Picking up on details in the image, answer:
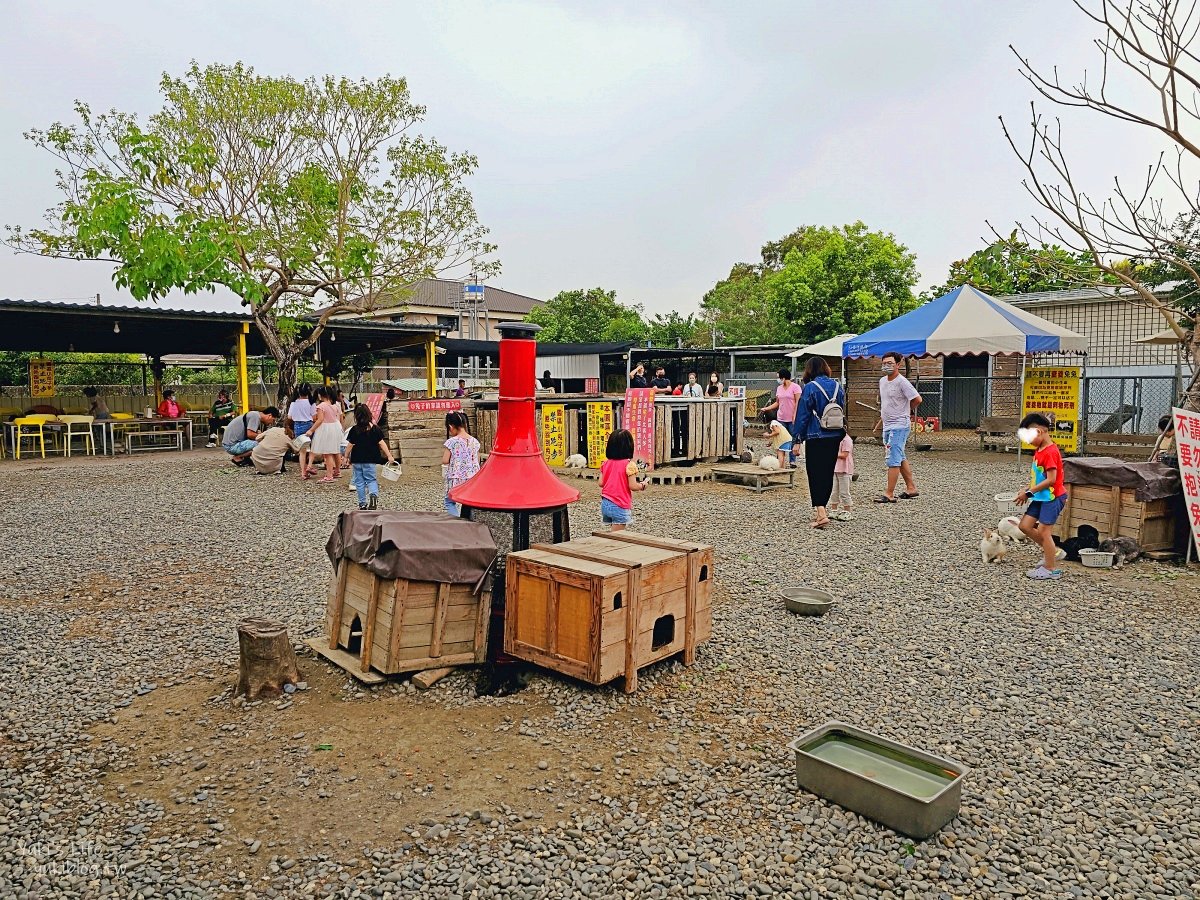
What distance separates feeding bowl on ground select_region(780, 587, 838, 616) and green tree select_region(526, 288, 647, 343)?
33.3 meters

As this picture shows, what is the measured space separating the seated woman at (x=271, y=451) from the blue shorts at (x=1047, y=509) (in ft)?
38.6

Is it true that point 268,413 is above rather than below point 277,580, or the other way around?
above

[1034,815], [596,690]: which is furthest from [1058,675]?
[596,690]

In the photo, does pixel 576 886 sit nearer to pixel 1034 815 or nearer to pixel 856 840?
pixel 856 840

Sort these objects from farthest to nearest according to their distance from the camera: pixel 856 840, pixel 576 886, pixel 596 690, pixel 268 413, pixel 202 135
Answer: pixel 202 135
pixel 268 413
pixel 596 690
pixel 856 840
pixel 576 886

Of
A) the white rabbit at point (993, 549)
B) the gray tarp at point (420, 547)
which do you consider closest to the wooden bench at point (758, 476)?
the white rabbit at point (993, 549)

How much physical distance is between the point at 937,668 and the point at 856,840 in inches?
80.3

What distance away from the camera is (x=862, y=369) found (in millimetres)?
21125

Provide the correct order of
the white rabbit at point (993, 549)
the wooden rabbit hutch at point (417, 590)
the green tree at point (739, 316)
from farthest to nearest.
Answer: the green tree at point (739, 316)
the white rabbit at point (993, 549)
the wooden rabbit hutch at point (417, 590)

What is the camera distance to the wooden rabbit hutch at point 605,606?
13.3 feet

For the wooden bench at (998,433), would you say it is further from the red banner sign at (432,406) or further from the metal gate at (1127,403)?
the red banner sign at (432,406)

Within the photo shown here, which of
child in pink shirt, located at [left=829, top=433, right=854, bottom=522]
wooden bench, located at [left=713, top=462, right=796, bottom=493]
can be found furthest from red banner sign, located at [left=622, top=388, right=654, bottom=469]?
child in pink shirt, located at [left=829, top=433, right=854, bottom=522]

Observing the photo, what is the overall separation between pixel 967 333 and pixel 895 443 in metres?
6.34

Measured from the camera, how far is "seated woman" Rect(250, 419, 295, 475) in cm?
1393
